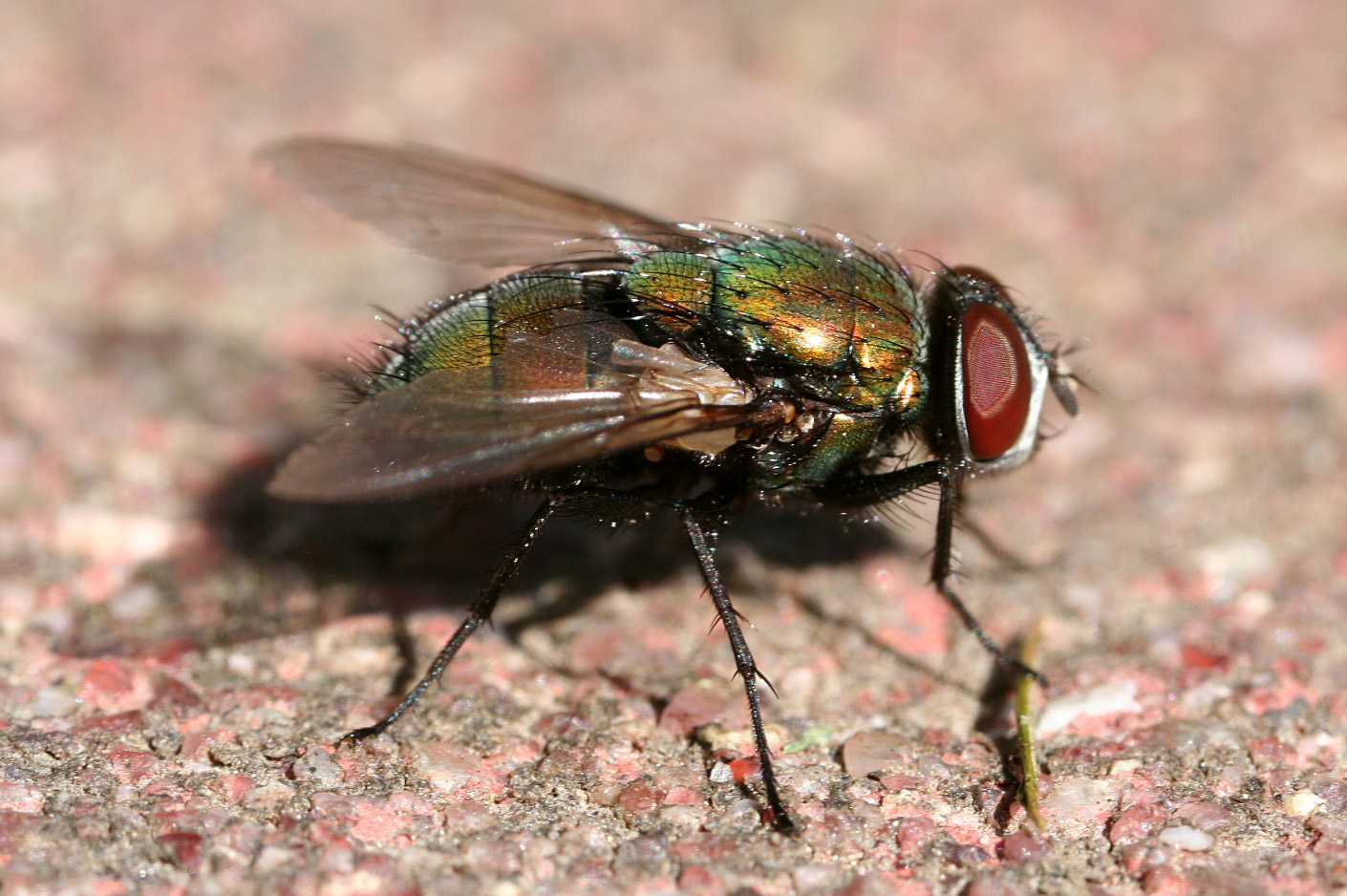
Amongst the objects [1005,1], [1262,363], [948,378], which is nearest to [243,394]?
[948,378]

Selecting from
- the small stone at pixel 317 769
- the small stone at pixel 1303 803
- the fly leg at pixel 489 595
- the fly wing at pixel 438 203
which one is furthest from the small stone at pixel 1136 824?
the fly wing at pixel 438 203

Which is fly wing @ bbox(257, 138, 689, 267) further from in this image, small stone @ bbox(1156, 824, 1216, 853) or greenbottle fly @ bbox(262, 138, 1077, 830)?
small stone @ bbox(1156, 824, 1216, 853)

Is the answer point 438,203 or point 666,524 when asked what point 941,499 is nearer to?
point 666,524

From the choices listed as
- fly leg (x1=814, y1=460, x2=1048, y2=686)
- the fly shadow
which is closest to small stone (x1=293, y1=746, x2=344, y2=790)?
the fly shadow

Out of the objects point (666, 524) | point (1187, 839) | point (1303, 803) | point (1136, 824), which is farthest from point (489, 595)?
point (1303, 803)

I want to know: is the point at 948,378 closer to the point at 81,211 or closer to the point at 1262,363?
the point at 1262,363

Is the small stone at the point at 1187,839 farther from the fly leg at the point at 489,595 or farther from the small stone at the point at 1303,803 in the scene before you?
the fly leg at the point at 489,595

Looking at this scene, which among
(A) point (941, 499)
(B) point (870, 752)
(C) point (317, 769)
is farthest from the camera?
(A) point (941, 499)
